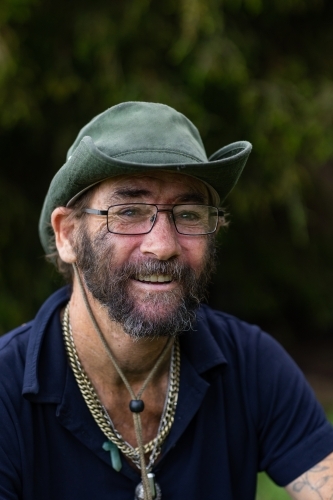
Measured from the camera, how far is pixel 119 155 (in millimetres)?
2041

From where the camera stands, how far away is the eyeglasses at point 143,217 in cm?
209

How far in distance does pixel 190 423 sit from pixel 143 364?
0.26 m

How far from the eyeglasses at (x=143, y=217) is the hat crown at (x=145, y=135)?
0.16m

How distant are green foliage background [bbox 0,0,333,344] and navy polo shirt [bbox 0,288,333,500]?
6.73 ft

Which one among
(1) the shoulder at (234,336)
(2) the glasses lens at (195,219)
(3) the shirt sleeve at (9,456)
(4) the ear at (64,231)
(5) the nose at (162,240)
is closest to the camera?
(3) the shirt sleeve at (9,456)

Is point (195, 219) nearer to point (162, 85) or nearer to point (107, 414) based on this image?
point (107, 414)

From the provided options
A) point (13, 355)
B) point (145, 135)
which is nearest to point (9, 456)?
point (13, 355)

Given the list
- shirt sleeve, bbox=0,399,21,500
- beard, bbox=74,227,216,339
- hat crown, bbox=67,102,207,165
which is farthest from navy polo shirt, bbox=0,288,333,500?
hat crown, bbox=67,102,207,165

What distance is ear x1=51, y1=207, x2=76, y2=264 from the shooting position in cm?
232

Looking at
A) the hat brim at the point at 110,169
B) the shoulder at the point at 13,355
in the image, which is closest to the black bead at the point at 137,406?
the shoulder at the point at 13,355

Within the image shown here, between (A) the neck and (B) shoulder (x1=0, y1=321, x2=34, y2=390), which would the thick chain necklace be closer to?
(A) the neck

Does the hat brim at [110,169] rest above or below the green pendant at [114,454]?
above

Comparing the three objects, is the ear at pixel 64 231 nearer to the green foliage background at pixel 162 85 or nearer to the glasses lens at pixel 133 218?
the glasses lens at pixel 133 218

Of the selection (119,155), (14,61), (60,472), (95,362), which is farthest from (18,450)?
(14,61)
